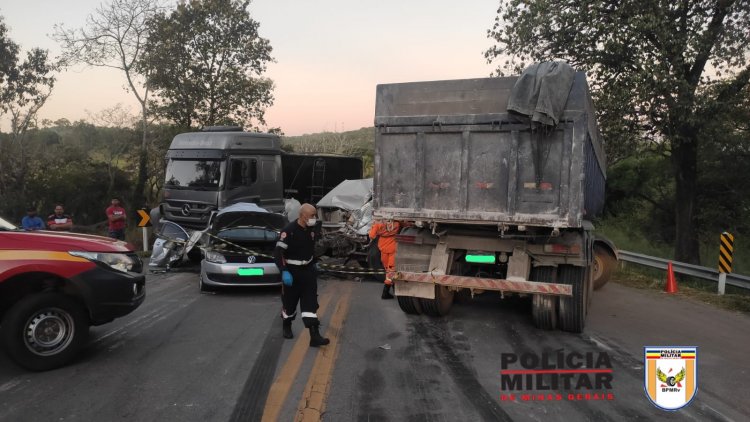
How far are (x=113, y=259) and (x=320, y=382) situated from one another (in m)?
2.64

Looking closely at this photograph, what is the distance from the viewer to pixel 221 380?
4.84 metres

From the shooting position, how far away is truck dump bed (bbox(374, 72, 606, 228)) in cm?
611

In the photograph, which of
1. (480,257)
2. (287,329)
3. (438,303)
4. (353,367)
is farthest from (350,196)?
(353,367)

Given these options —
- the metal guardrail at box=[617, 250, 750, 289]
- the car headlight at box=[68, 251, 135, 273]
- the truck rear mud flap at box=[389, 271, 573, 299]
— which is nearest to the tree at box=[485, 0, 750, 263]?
the metal guardrail at box=[617, 250, 750, 289]

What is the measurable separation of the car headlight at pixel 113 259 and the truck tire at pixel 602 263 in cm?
793

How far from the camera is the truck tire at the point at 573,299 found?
21.7 feet

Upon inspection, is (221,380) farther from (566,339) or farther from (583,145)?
(583,145)

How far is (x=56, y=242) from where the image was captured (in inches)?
211

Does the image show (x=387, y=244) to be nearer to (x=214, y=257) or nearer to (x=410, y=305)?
(x=410, y=305)

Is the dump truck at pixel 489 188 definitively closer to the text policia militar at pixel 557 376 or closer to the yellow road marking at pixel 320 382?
the text policia militar at pixel 557 376

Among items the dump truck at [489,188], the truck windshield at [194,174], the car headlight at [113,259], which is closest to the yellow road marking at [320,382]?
the dump truck at [489,188]

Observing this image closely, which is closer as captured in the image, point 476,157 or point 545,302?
point 476,157

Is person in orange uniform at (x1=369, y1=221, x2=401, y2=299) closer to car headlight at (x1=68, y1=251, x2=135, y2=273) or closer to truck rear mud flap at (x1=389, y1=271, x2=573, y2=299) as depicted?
truck rear mud flap at (x1=389, y1=271, x2=573, y2=299)

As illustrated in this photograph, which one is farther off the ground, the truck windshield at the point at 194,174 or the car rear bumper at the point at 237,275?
the truck windshield at the point at 194,174
